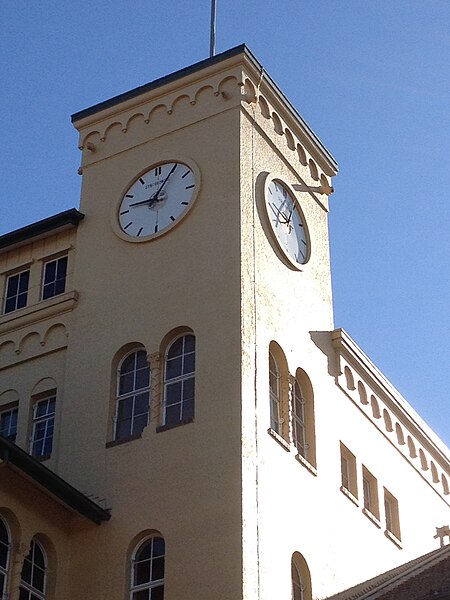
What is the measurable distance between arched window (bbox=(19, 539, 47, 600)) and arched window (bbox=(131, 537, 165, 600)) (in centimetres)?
170

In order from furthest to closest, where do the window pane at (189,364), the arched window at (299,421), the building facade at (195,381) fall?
the arched window at (299,421), the window pane at (189,364), the building facade at (195,381)

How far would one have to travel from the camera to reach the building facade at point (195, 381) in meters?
25.3

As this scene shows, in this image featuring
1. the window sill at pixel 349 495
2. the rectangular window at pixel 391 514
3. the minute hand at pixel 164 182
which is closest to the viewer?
the window sill at pixel 349 495

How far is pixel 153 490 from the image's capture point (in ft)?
84.8

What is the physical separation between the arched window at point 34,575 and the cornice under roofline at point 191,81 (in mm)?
11273

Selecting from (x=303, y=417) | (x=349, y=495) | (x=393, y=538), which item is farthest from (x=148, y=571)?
(x=393, y=538)

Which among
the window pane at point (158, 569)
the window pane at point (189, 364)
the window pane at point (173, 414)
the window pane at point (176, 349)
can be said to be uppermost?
the window pane at point (176, 349)

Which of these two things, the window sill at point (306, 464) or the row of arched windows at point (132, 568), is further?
the window sill at point (306, 464)

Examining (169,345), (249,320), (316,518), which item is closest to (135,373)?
(169,345)

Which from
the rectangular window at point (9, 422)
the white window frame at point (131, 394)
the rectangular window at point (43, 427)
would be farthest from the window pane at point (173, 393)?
the rectangular window at point (9, 422)

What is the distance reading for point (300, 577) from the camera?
2670cm

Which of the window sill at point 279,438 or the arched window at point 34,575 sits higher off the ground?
the window sill at point 279,438

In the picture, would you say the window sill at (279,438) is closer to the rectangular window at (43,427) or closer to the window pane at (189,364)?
the window pane at (189,364)

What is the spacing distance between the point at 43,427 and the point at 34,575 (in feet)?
14.0
